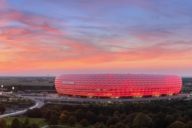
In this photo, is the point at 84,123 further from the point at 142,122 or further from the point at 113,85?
the point at 113,85

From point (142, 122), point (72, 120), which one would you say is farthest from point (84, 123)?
point (142, 122)

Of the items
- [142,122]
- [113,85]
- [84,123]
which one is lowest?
[84,123]

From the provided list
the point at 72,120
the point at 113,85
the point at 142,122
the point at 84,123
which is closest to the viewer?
the point at 142,122

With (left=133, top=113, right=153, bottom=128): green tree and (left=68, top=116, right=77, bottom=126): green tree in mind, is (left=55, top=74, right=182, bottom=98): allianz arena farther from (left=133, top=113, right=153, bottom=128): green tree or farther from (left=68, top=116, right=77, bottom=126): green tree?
(left=133, top=113, right=153, bottom=128): green tree

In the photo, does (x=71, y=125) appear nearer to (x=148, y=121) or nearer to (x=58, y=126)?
(x=58, y=126)

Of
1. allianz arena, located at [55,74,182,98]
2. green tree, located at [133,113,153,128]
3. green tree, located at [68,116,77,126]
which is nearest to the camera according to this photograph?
green tree, located at [133,113,153,128]

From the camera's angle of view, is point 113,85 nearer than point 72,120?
No

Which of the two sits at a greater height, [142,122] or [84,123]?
[142,122]

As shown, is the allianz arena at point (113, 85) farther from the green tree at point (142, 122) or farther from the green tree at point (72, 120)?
the green tree at point (142, 122)

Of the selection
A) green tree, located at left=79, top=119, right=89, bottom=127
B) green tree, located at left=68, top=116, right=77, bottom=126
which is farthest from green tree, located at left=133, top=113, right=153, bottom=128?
green tree, located at left=68, top=116, right=77, bottom=126

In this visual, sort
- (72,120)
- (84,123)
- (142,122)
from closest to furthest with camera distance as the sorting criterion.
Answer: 1. (142,122)
2. (84,123)
3. (72,120)

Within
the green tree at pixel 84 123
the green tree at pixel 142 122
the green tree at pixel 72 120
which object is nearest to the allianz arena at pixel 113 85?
the green tree at pixel 72 120
